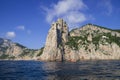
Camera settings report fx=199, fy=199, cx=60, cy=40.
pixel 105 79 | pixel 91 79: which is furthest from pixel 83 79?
pixel 105 79

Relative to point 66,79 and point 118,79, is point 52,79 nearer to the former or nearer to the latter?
point 66,79

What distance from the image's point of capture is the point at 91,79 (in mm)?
60875

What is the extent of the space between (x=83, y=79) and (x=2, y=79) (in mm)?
25479

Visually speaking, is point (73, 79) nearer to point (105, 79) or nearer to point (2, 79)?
point (105, 79)

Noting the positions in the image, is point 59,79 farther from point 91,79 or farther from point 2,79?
point 2,79

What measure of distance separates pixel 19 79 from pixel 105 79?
26.9 meters

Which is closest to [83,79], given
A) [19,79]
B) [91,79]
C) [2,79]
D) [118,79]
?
[91,79]

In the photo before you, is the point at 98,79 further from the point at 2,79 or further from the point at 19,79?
the point at 2,79

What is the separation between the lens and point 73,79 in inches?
2391

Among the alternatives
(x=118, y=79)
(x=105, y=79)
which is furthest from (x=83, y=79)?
(x=118, y=79)

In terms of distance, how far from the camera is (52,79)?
6250cm

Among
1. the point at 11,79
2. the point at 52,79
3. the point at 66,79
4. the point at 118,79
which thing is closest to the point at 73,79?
the point at 66,79

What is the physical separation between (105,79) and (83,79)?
6.65 meters

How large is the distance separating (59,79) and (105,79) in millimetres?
14051
